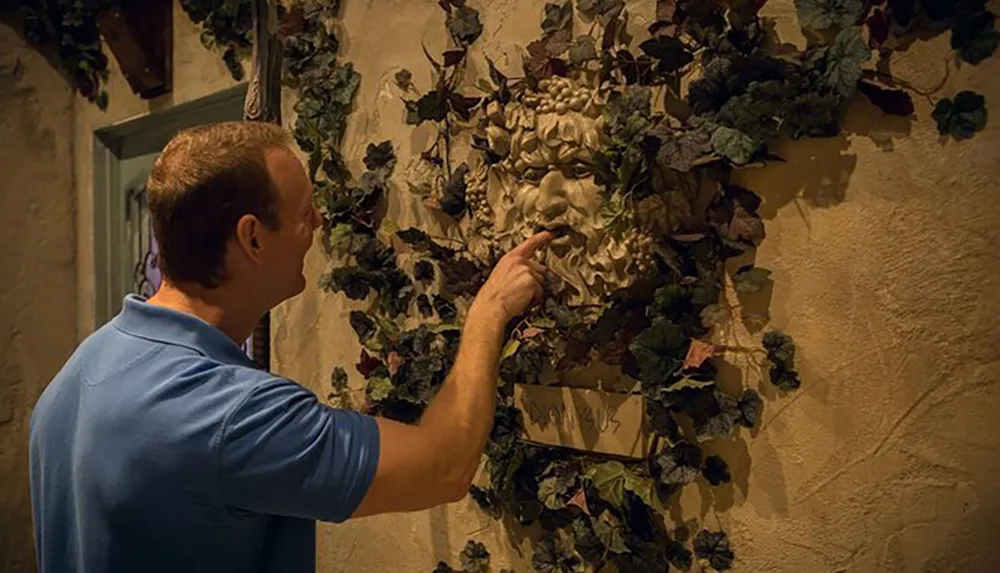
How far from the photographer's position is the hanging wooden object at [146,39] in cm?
189

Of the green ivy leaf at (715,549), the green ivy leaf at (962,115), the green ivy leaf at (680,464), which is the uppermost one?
the green ivy leaf at (962,115)

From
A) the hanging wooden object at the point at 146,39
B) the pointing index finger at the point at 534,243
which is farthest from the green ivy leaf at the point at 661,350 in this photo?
the hanging wooden object at the point at 146,39

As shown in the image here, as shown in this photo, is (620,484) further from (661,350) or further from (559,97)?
(559,97)

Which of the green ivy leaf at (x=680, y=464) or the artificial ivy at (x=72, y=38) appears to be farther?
the artificial ivy at (x=72, y=38)

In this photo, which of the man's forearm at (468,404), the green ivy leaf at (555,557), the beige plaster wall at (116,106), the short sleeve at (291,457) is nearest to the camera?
the short sleeve at (291,457)

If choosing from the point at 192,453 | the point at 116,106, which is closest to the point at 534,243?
the point at 192,453

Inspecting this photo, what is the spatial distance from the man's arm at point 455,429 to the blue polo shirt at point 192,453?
0.03 metres

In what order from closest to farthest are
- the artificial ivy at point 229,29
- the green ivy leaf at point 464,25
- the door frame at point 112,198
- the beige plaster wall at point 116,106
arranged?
1. the green ivy leaf at point 464,25
2. the artificial ivy at point 229,29
3. the beige plaster wall at point 116,106
4. the door frame at point 112,198

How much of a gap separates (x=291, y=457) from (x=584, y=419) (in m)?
0.42

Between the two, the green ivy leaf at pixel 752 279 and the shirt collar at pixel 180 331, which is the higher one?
the green ivy leaf at pixel 752 279

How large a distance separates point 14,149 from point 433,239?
4.80 feet

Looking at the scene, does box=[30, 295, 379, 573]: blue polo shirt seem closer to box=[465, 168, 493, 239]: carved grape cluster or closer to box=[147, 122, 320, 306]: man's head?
box=[147, 122, 320, 306]: man's head

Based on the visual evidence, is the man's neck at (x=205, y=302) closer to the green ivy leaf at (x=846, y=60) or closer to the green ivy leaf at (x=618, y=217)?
the green ivy leaf at (x=618, y=217)

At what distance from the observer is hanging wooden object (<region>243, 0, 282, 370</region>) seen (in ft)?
4.72
